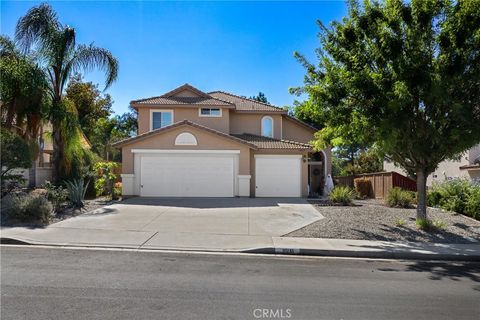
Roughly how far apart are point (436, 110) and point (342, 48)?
10.7 feet

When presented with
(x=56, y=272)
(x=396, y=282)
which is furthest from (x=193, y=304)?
(x=396, y=282)

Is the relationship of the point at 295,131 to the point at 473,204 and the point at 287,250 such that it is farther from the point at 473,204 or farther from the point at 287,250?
the point at 287,250

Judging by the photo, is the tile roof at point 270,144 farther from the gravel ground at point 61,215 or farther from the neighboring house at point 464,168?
the gravel ground at point 61,215

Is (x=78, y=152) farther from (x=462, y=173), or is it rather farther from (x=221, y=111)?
(x=462, y=173)

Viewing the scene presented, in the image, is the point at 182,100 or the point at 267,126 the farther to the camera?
the point at 267,126

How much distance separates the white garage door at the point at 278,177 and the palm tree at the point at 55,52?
9.83m

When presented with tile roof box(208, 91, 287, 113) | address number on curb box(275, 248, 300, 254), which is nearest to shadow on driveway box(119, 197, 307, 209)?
address number on curb box(275, 248, 300, 254)

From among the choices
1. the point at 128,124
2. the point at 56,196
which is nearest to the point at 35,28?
the point at 56,196

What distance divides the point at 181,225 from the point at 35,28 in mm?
10640

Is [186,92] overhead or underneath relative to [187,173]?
overhead

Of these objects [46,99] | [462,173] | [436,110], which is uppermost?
[46,99]

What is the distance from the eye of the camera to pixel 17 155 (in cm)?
1524

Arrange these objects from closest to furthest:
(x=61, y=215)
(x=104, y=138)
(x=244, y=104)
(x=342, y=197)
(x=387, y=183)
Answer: (x=61, y=215) → (x=342, y=197) → (x=387, y=183) → (x=244, y=104) → (x=104, y=138)

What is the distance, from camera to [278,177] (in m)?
22.5
